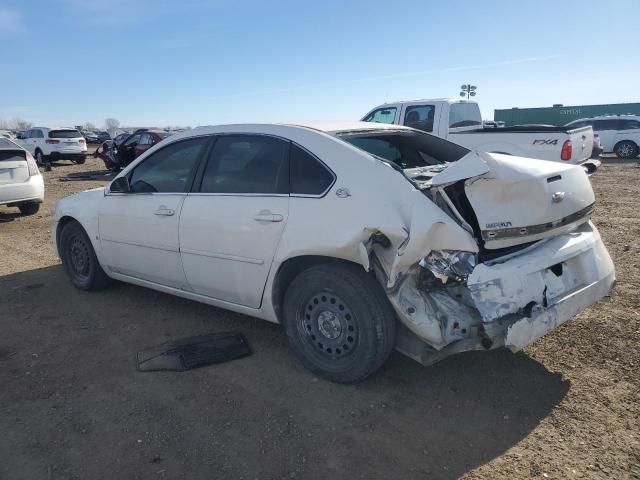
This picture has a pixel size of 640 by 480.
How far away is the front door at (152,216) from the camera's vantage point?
408 centimetres

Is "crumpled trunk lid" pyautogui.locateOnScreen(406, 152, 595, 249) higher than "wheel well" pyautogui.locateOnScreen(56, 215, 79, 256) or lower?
higher

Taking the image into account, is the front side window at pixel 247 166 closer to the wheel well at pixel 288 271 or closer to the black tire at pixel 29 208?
the wheel well at pixel 288 271

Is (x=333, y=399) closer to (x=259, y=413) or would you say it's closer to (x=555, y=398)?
(x=259, y=413)

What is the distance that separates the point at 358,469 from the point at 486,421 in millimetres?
844

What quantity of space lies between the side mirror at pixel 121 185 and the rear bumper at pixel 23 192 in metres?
5.19

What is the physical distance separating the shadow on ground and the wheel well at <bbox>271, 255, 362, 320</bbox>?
48 cm

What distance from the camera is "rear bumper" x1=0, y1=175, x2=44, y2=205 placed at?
8.61 meters

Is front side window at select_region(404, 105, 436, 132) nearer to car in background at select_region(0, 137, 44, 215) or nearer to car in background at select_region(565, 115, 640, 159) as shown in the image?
car in background at select_region(0, 137, 44, 215)

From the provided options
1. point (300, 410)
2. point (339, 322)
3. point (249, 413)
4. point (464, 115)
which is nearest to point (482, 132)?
point (464, 115)

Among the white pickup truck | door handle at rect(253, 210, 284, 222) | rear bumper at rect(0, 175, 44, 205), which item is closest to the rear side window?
Result: door handle at rect(253, 210, 284, 222)

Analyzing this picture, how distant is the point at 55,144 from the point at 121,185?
2027 centimetres

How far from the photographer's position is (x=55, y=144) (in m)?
22.0

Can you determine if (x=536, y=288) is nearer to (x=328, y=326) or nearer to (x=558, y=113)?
(x=328, y=326)

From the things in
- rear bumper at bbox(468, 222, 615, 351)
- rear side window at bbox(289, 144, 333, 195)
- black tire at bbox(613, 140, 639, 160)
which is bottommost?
black tire at bbox(613, 140, 639, 160)
